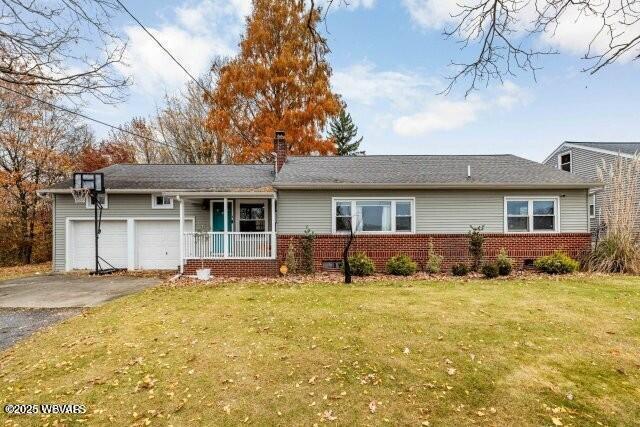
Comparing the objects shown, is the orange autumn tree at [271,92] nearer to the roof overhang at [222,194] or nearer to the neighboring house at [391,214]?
the neighboring house at [391,214]

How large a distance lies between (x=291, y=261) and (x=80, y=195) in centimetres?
857

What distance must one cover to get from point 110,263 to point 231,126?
415 inches

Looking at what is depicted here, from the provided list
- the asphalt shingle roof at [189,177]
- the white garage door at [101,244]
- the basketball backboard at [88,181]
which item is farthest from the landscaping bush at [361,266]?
the basketball backboard at [88,181]

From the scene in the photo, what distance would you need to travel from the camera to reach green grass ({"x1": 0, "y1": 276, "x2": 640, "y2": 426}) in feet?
10.7

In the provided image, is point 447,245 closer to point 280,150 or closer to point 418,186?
point 418,186

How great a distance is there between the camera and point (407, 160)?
46.8 ft

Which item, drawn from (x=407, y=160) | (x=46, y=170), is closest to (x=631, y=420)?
(x=407, y=160)

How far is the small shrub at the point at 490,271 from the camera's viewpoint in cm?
1021

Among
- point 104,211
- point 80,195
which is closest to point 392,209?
point 104,211

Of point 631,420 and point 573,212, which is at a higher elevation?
point 573,212

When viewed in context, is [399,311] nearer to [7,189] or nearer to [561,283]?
[561,283]

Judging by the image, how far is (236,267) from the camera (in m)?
11.2

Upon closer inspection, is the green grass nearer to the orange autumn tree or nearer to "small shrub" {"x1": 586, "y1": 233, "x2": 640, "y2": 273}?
"small shrub" {"x1": 586, "y1": 233, "x2": 640, "y2": 273}

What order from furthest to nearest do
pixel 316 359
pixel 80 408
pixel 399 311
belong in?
pixel 399 311, pixel 316 359, pixel 80 408
